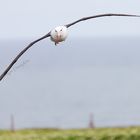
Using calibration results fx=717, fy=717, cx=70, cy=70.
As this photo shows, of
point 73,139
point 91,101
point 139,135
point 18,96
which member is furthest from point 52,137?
point 18,96

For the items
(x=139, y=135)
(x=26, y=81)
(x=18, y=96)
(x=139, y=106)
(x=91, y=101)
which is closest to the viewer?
(x=139, y=135)

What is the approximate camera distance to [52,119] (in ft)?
251

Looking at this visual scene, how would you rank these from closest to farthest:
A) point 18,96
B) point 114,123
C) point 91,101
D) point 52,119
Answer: point 114,123 → point 52,119 → point 91,101 → point 18,96

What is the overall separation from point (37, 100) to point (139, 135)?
87564 mm

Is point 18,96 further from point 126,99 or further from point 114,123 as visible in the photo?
point 114,123

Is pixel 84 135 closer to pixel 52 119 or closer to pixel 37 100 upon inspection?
pixel 52 119

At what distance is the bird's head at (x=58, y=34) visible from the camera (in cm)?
387

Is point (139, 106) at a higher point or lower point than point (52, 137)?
lower

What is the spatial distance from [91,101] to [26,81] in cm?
4854

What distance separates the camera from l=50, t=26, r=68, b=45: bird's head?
3.87 meters

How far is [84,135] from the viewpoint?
49.6 ft

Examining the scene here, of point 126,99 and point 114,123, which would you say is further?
point 126,99

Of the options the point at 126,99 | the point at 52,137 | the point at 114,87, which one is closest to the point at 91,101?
the point at 126,99

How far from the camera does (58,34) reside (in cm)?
389
